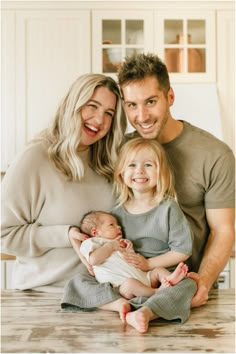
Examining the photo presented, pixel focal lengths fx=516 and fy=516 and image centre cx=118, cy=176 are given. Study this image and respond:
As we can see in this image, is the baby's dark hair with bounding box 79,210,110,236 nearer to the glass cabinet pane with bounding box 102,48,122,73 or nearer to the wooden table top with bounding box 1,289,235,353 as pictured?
the wooden table top with bounding box 1,289,235,353

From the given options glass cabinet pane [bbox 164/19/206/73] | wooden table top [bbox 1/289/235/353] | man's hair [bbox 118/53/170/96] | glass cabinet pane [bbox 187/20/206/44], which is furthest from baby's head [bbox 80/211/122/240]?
glass cabinet pane [bbox 187/20/206/44]

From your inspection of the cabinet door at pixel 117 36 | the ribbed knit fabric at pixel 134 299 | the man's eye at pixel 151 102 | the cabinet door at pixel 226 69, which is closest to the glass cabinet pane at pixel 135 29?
the cabinet door at pixel 117 36

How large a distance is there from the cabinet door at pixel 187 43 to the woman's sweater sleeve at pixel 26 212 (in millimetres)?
2176

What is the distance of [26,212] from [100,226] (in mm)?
274

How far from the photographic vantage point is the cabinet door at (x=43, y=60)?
12.2 feet

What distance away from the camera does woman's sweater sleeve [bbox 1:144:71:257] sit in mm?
1811

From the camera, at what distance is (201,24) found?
381cm

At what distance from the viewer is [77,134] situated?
1.88m

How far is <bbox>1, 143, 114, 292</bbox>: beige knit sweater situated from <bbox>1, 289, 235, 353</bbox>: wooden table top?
16 cm

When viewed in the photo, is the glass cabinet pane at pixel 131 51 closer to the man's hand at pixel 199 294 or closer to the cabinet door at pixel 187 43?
the cabinet door at pixel 187 43

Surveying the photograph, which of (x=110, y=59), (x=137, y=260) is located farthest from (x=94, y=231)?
(x=110, y=59)

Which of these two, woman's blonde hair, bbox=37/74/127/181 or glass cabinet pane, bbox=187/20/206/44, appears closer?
woman's blonde hair, bbox=37/74/127/181

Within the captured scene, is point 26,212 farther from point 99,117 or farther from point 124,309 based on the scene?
point 124,309

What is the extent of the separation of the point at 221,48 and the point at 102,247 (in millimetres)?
2478
